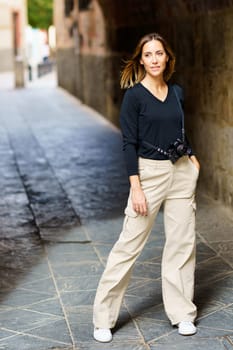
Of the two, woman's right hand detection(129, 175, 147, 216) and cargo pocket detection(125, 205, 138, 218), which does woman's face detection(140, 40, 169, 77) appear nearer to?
woman's right hand detection(129, 175, 147, 216)

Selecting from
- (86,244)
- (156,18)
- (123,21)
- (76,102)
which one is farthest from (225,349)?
(76,102)

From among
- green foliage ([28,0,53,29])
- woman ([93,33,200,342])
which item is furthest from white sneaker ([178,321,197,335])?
green foliage ([28,0,53,29])

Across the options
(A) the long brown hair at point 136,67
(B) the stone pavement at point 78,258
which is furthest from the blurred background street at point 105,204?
(A) the long brown hair at point 136,67

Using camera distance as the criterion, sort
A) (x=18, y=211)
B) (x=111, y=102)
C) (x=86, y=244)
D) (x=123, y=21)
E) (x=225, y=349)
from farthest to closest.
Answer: (x=111, y=102) < (x=123, y=21) < (x=18, y=211) < (x=86, y=244) < (x=225, y=349)

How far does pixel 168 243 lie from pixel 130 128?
681mm

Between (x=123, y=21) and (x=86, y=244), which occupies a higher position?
(x=123, y=21)

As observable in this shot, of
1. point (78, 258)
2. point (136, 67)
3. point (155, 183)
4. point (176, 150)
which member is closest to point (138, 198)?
point (155, 183)

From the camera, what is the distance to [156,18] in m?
10.6

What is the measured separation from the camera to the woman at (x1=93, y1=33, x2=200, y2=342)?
438 centimetres

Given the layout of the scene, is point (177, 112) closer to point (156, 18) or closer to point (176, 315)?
point (176, 315)

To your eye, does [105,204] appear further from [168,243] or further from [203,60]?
[168,243]

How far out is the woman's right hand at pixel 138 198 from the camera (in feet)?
14.3

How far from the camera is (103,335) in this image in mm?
4512

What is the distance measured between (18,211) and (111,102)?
7.28 metres
